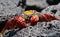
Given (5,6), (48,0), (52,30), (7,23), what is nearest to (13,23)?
(7,23)

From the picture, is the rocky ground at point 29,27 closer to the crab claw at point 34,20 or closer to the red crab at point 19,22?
the red crab at point 19,22

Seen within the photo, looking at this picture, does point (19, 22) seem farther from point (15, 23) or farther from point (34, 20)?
point (34, 20)

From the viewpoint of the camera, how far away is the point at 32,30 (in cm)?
673

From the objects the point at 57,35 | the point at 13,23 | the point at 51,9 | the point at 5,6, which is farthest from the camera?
the point at 51,9

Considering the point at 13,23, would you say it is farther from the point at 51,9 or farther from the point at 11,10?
the point at 51,9

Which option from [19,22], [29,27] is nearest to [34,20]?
[19,22]

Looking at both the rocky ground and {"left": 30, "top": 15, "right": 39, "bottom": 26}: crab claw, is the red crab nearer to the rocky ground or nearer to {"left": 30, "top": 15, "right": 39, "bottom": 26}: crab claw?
{"left": 30, "top": 15, "right": 39, "bottom": 26}: crab claw

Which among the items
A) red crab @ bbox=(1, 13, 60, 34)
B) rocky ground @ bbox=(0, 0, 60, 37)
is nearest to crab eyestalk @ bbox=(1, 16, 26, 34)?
red crab @ bbox=(1, 13, 60, 34)

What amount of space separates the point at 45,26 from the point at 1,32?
1.58 meters

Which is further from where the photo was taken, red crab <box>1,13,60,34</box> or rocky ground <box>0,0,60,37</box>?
red crab <box>1,13,60,34</box>

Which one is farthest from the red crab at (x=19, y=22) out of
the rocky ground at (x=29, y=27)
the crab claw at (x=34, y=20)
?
the rocky ground at (x=29, y=27)

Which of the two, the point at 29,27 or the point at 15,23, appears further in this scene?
the point at 15,23

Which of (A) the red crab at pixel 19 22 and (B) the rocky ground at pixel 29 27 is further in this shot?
(A) the red crab at pixel 19 22

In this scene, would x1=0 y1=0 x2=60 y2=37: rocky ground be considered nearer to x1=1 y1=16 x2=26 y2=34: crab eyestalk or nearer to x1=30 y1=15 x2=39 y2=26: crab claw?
x1=1 y1=16 x2=26 y2=34: crab eyestalk
